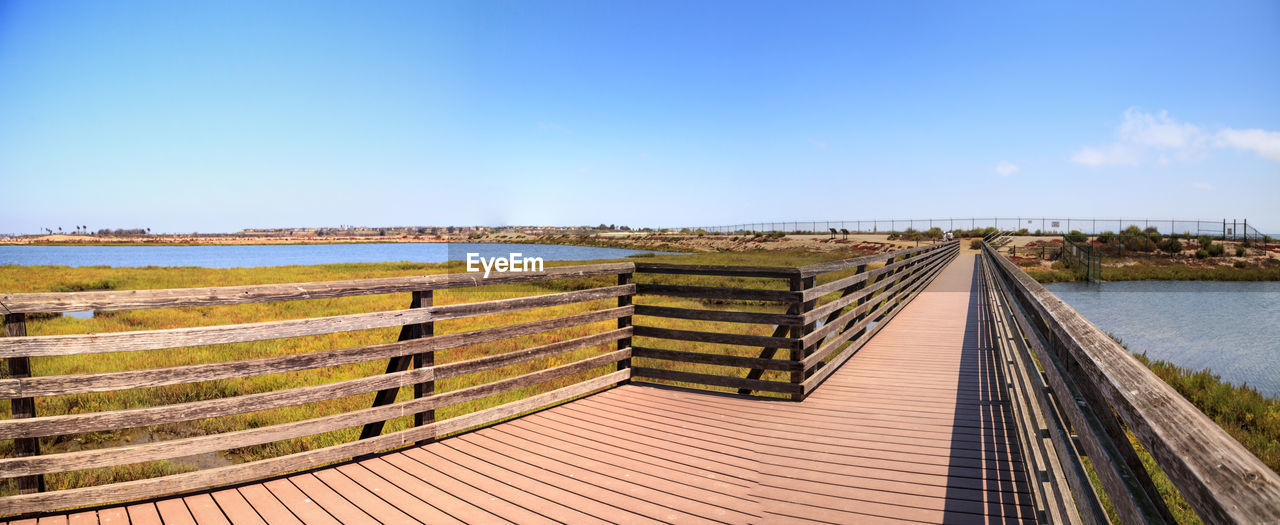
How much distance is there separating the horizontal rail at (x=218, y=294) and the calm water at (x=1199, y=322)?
13868 millimetres

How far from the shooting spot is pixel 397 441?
4.60m

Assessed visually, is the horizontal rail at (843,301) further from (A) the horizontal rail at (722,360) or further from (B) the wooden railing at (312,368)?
(A) the horizontal rail at (722,360)

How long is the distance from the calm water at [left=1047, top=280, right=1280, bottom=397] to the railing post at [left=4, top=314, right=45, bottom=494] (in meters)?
16.2

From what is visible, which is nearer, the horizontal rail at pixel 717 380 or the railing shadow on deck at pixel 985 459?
the railing shadow on deck at pixel 985 459

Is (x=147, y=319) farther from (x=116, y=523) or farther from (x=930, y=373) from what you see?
(x=930, y=373)

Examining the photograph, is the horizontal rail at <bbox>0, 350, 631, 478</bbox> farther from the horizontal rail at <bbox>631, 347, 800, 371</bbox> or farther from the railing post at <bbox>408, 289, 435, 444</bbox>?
the horizontal rail at <bbox>631, 347, 800, 371</bbox>

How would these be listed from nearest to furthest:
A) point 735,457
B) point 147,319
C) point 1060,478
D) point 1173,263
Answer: point 1060,478
point 735,457
point 147,319
point 1173,263

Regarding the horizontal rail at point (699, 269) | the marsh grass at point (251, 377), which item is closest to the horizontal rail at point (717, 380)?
the horizontal rail at point (699, 269)

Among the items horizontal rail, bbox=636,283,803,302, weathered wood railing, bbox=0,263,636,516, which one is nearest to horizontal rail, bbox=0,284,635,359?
weathered wood railing, bbox=0,263,636,516

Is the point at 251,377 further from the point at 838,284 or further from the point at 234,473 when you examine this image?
the point at 838,284

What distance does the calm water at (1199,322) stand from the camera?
12.8 meters

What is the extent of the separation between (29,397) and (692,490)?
4.02 metres

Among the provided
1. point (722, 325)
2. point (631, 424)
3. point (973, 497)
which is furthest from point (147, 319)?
point (973, 497)

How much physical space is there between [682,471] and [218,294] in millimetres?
3319
